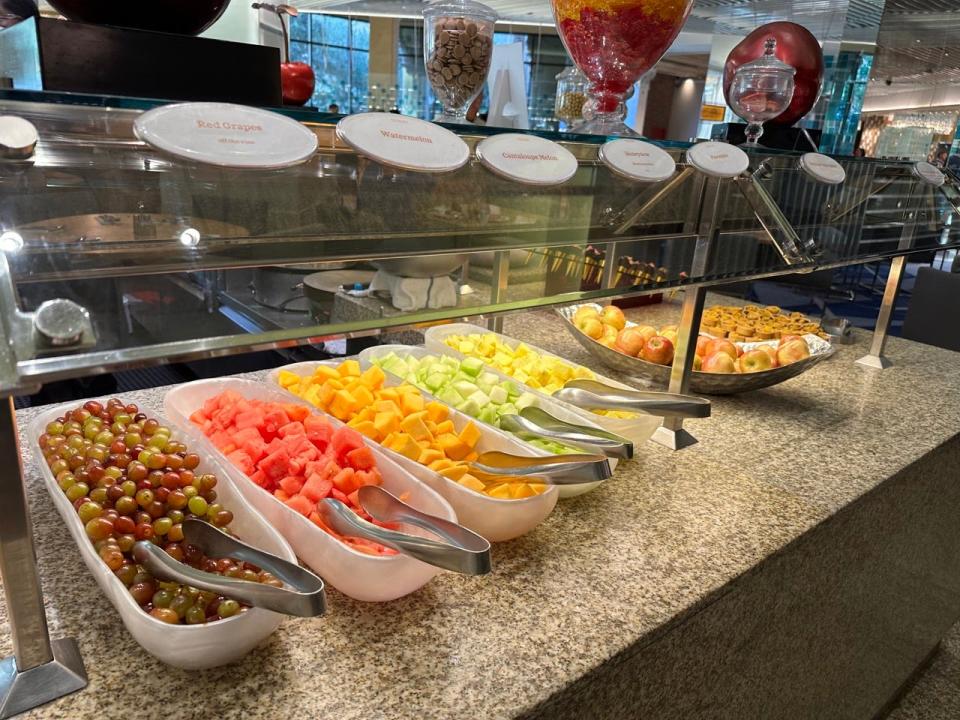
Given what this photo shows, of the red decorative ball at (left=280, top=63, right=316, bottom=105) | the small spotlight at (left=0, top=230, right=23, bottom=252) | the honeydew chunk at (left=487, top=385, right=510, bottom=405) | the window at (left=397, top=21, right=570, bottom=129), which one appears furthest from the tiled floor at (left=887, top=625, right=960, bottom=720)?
the window at (left=397, top=21, right=570, bottom=129)

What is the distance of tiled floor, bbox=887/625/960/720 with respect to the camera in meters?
1.70

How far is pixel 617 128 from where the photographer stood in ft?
3.69

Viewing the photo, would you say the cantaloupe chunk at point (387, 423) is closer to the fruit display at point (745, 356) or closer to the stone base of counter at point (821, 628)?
the stone base of counter at point (821, 628)

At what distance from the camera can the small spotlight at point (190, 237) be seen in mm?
590

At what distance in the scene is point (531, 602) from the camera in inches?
30.0

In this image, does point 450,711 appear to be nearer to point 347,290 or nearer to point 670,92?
point 347,290

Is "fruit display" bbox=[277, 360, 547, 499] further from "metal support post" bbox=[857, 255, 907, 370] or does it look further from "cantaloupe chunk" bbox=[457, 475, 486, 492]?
"metal support post" bbox=[857, 255, 907, 370]

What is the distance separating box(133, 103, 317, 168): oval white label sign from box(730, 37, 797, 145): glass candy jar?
0.98m

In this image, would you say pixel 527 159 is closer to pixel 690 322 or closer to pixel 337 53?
pixel 690 322

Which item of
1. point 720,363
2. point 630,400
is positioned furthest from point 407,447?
point 720,363

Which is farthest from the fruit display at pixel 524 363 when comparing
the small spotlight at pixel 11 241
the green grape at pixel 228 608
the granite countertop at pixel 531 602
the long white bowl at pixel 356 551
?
the small spotlight at pixel 11 241

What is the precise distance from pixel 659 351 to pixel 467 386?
1.65 feet

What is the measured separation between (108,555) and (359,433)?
333 millimetres

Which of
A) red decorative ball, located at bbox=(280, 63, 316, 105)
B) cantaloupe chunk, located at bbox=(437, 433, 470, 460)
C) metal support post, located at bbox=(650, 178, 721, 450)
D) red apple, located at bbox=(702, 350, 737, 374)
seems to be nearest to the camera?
cantaloupe chunk, located at bbox=(437, 433, 470, 460)
